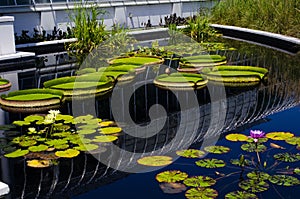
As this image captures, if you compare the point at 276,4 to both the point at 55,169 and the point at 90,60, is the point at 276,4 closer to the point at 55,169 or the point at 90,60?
the point at 90,60

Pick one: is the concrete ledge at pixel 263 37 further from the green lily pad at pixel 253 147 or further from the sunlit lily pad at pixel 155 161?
the sunlit lily pad at pixel 155 161

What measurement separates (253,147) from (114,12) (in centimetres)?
1319

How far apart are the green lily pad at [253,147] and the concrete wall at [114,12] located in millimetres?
8411

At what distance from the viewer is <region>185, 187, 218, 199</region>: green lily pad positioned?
12.1ft

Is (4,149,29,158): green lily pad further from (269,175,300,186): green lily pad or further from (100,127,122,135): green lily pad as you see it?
(269,175,300,186): green lily pad

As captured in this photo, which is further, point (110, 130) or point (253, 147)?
point (110, 130)

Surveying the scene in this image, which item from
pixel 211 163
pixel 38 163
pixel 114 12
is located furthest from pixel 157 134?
pixel 114 12

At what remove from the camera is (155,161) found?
455 cm

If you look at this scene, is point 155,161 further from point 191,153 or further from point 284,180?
point 284,180

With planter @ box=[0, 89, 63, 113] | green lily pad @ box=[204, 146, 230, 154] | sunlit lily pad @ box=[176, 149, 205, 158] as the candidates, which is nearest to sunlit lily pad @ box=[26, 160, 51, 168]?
sunlit lily pad @ box=[176, 149, 205, 158]

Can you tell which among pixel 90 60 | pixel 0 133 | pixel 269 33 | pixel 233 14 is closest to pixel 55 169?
pixel 0 133

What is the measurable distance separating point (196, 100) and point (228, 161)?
2378mm

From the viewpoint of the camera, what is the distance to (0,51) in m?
10.5

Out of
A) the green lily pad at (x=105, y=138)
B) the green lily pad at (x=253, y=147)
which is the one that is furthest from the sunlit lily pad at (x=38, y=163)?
the green lily pad at (x=253, y=147)
